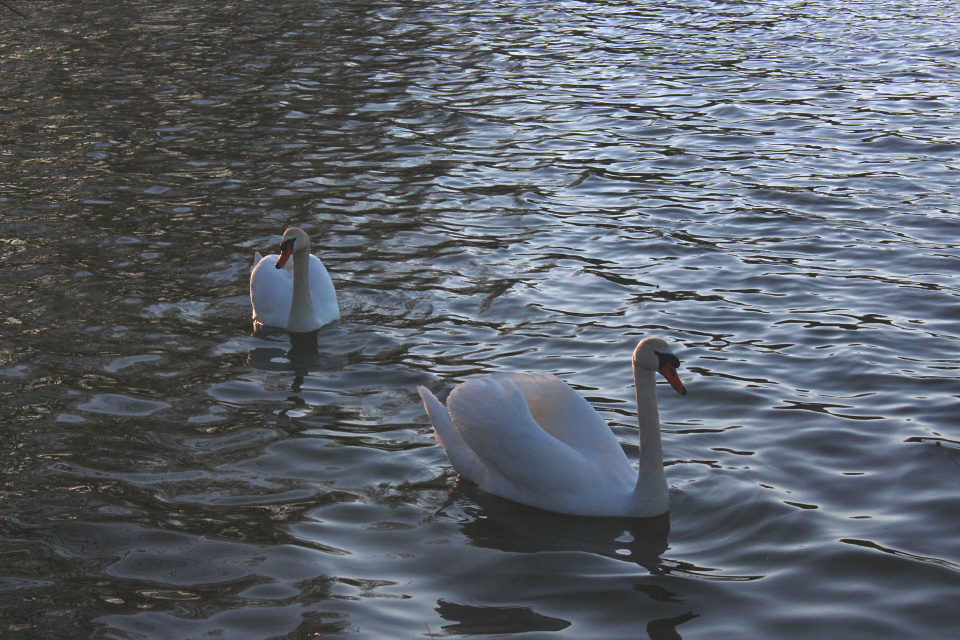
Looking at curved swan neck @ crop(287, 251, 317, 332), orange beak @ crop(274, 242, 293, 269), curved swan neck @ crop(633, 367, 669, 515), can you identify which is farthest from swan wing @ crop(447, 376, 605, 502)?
orange beak @ crop(274, 242, 293, 269)

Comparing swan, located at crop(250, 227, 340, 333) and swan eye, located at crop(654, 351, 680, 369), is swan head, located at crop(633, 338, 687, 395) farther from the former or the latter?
swan, located at crop(250, 227, 340, 333)

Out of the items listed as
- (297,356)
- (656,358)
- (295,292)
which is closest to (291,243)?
(295,292)

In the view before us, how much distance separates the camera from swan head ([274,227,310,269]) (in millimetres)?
9727

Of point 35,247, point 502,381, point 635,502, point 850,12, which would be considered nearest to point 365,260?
point 35,247

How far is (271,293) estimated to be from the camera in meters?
9.95

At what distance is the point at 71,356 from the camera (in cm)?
877

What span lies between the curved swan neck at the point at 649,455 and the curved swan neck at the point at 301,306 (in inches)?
156

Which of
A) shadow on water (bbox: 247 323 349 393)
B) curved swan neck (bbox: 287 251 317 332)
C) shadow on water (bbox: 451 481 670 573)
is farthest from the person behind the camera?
curved swan neck (bbox: 287 251 317 332)

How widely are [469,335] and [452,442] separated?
2410mm

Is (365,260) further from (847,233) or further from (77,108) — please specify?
(77,108)

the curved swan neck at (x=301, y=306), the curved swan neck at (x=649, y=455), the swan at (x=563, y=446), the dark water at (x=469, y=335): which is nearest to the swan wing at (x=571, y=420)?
the swan at (x=563, y=446)

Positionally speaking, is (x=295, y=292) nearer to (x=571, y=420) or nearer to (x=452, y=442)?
(x=452, y=442)

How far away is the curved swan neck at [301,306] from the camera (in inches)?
378

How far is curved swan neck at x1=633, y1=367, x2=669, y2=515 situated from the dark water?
0.18 meters
